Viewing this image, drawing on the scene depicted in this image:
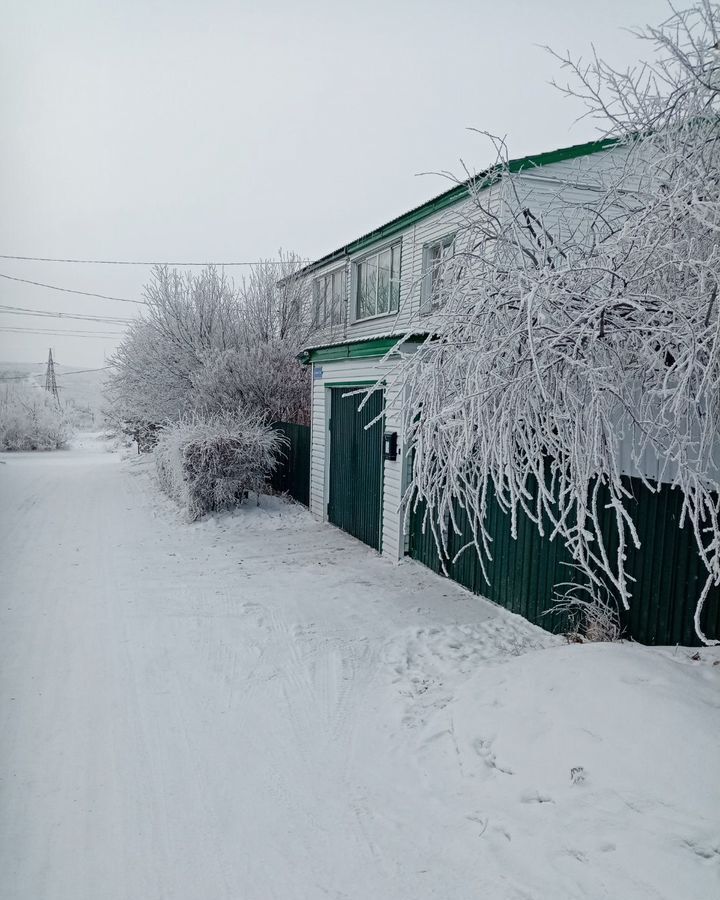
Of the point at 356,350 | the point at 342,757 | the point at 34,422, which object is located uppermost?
the point at 356,350

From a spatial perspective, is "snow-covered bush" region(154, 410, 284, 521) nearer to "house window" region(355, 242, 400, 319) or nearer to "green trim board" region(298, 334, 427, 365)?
"green trim board" region(298, 334, 427, 365)

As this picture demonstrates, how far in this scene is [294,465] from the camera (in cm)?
1280

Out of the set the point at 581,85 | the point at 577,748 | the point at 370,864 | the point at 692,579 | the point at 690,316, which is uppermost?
the point at 581,85

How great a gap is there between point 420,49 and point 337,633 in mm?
4770

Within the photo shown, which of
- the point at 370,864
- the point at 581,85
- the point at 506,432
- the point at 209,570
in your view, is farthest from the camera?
the point at 209,570

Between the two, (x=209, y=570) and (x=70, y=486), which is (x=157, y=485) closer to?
(x=70, y=486)

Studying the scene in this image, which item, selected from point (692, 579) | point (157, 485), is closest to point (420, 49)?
point (692, 579)

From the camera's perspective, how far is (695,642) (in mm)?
4223

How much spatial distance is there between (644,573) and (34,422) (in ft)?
83.9

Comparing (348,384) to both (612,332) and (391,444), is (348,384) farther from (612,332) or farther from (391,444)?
(612,332)

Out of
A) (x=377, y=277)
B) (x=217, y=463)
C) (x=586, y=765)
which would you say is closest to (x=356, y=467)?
(x=217, y=463)

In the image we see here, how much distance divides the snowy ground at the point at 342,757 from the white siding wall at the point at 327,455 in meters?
2.03

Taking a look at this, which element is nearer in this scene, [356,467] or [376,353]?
[376,353]

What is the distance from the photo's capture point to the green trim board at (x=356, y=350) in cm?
812
